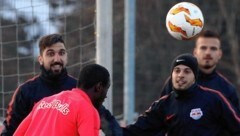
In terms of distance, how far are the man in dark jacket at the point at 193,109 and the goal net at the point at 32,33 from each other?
1768mm

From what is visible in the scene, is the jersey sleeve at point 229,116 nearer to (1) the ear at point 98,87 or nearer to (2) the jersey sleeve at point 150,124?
(2) the jersey sleeve at point 150,124

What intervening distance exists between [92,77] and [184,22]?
66.1 inches

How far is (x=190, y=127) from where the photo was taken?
716 centimetres

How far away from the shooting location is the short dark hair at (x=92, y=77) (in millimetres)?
6266

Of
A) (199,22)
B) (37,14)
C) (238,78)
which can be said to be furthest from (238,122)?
(238,78)

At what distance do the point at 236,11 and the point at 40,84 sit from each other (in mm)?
11612

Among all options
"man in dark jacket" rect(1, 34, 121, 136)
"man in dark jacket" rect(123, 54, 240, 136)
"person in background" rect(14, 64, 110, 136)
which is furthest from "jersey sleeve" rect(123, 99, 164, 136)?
"person in background" rect(14, 64, 110, 136)

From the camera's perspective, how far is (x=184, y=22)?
7.73 metres

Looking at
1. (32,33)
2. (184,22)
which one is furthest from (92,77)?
(32,33)

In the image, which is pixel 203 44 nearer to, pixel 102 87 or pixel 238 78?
pixel 102 87

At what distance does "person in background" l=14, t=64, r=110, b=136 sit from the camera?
6.07m

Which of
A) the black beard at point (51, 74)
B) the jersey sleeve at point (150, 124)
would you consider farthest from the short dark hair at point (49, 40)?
the jersey sleeve at point (150, 124)

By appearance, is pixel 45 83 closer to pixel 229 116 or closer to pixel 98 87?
pixel 98 87

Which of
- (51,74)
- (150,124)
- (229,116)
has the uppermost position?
(51,74)
